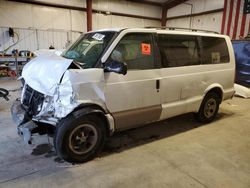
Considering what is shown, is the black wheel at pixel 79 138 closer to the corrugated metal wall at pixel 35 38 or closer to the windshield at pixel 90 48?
the windshield at pixel 90 48

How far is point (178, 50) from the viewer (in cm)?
342

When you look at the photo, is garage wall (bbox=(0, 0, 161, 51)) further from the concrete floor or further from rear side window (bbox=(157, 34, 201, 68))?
rear side window (bbox=(157, 34, 201, 68))

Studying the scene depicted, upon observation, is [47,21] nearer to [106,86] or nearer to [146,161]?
[106,86]

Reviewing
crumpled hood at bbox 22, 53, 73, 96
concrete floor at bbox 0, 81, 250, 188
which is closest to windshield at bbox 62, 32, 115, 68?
crumpled hood at bbox 22, 53, 73, 96

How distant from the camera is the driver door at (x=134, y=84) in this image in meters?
2.74

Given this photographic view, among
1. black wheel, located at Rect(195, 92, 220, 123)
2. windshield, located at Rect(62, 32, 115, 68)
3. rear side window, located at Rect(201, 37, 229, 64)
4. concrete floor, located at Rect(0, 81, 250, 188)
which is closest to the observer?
concrete floor, located at Rect(0, 81, 250, 188)

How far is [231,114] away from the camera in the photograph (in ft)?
16.1

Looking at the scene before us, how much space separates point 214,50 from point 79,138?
2910mm

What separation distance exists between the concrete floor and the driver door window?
1.21 metres

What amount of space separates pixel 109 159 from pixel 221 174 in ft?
4.53

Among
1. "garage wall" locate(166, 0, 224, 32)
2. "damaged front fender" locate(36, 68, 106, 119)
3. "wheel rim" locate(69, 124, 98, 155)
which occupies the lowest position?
"wheel rim" locate(69, 124, 98, 155)

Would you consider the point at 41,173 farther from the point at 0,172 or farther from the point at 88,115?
the point at 88,115

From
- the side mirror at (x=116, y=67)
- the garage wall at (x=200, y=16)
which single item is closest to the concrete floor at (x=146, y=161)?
the side mirror at (x=116, y=67)

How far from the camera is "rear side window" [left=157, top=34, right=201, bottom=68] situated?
321cm
